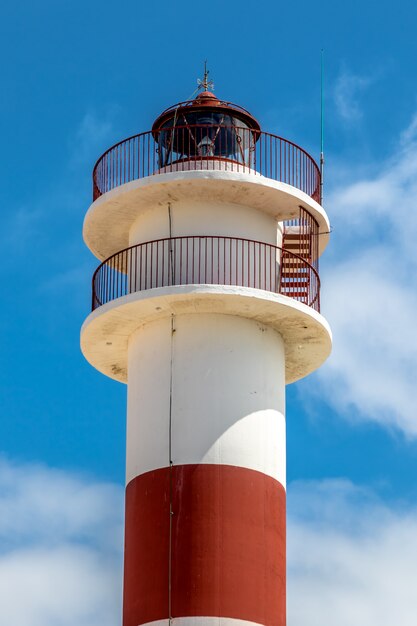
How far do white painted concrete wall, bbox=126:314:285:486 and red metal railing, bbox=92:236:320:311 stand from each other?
0.85 meters

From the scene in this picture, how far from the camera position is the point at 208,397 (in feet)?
142

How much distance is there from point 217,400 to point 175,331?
172 cm

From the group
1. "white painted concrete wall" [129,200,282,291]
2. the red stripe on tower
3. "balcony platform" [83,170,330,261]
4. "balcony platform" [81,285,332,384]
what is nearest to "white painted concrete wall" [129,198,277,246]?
"white painted concrete wall" [129,200,282,291]

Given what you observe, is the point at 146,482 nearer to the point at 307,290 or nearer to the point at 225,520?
the point at 225,520

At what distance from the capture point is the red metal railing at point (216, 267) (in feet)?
145

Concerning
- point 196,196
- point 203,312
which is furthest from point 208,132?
point 203,312

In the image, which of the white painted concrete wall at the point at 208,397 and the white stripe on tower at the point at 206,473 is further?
the white painted concrete wall at the point at 208,397

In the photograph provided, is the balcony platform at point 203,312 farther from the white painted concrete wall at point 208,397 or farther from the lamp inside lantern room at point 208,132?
the lamp inside lantern room at point 208,132

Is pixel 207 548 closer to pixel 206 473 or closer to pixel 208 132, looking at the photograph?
pixel 206 473

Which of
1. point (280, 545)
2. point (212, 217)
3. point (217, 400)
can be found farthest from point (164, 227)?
point (280, 545)

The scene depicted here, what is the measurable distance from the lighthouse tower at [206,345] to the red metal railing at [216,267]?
29mm

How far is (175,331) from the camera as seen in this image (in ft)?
144

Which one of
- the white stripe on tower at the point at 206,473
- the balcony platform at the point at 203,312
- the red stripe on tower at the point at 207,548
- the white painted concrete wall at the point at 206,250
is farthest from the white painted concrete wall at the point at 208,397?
the white painted concrete wall at the point at 206,250

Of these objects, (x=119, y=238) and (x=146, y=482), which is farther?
(x=119, y=238)
